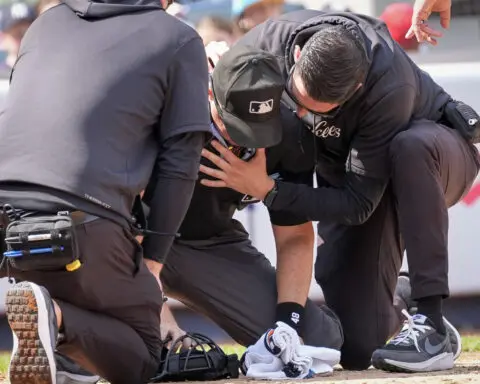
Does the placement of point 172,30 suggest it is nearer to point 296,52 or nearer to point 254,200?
point 296,52

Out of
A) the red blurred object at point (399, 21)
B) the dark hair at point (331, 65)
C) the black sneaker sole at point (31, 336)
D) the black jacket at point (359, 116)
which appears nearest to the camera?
the black sneaker sole at point (31, 336)

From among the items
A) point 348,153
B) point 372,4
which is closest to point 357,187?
point 348,153

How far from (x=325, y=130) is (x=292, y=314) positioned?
2.53 feet

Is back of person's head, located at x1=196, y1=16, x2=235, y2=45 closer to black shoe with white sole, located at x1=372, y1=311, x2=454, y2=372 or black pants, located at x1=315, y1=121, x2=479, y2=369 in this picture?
black pants, located at x1=315, y1=121, x2=479, y2=369

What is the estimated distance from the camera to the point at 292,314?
4.89m

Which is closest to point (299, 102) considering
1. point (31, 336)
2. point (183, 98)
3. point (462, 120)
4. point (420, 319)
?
point (183, 98)

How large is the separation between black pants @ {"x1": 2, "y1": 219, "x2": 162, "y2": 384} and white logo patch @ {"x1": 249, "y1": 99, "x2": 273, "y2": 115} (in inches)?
30.5

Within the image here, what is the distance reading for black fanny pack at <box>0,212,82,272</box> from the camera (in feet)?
12.0

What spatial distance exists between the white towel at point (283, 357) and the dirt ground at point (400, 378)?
0.19 feet

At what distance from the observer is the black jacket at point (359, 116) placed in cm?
467

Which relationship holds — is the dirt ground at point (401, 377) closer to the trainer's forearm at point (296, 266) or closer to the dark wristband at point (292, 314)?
the dark wristband at point (292, 314)

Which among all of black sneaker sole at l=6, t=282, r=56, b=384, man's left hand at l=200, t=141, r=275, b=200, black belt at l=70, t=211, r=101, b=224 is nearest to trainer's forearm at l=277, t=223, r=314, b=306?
man's left hand at l=200, t=141, r=275, b=200

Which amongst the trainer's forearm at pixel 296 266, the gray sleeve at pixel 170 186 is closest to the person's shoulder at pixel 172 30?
the gray sleeve at pixel 170 186

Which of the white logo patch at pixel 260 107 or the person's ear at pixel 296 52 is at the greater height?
the person's ear at pixel 296 52
